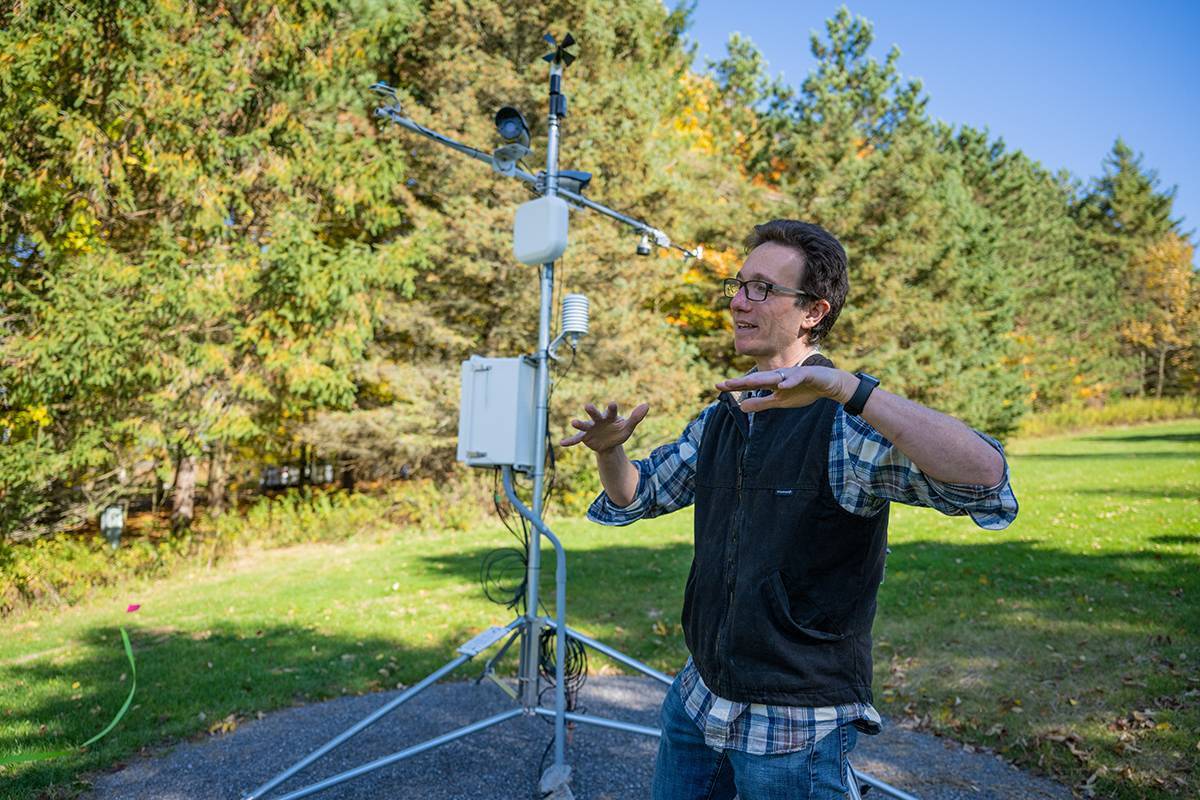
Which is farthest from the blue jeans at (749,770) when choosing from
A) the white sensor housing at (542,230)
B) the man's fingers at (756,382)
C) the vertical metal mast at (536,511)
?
the white sensor housing at (542,230)

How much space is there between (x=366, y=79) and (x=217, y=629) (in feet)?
30.0

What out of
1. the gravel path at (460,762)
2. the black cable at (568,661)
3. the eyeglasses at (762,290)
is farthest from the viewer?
the black cable at (568,661)

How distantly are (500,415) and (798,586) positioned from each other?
7.14 ft

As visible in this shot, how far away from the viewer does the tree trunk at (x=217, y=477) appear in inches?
479

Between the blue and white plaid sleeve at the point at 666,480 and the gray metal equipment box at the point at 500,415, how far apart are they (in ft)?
5.01

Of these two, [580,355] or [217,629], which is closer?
[217,629]

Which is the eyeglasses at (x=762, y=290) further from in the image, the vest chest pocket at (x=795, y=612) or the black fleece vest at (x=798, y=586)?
the vest chest pocket at (x=795, y=612)

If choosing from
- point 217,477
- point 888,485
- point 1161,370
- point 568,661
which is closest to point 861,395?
point 888,485

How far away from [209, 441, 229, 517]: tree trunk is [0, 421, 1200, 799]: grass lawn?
290 cm

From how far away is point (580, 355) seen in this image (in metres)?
12.8

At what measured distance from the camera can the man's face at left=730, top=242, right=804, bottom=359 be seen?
1.59 metres

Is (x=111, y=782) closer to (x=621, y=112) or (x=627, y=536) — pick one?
(x=627, y=536)

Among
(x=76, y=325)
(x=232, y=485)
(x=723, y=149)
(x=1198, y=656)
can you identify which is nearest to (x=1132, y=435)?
(x=723, y=149)

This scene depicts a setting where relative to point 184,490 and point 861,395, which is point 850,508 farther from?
point 184,490
